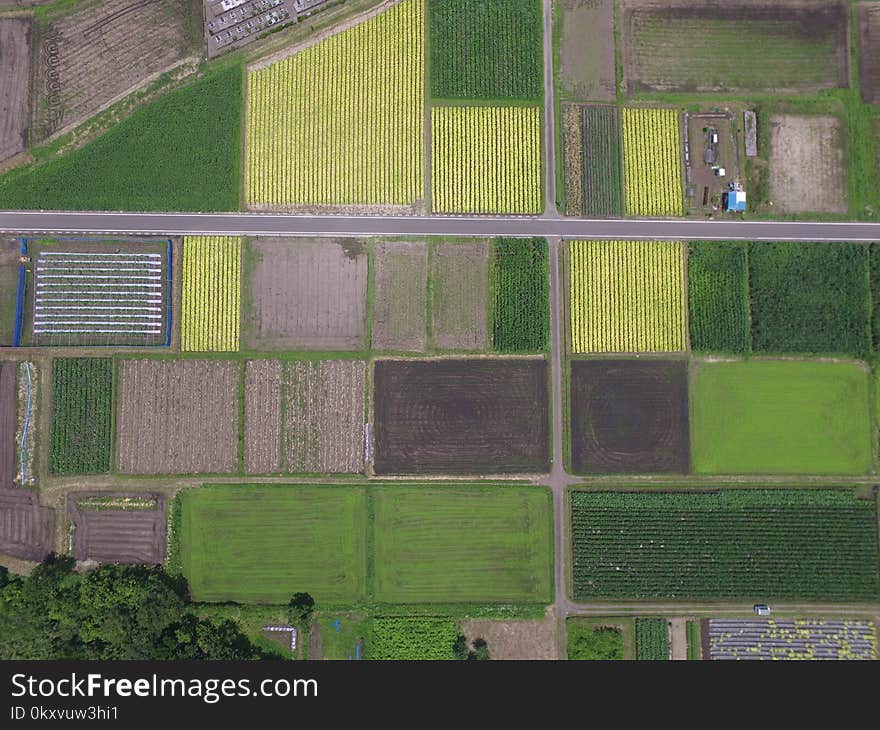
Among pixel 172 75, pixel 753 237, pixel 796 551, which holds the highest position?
pixel 172 75

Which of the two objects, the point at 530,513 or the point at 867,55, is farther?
the point at 867,55

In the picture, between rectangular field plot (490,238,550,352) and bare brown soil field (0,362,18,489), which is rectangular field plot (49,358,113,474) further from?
rectangular field plot (490,238,550,352)

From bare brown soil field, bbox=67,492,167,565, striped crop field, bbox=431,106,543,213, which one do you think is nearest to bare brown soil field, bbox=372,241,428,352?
striped crop field, bbox=431,106,543,213

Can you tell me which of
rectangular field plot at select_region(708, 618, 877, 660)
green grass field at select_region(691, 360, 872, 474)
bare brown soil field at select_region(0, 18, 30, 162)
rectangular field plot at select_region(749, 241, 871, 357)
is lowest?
rectangular field plot at select_region(708, 618, 877, 660)

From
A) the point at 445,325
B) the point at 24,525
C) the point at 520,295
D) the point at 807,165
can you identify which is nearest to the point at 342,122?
the point at 445,325

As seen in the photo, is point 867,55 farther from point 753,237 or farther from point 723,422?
point 723,422

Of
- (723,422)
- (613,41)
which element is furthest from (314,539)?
(613,41)
